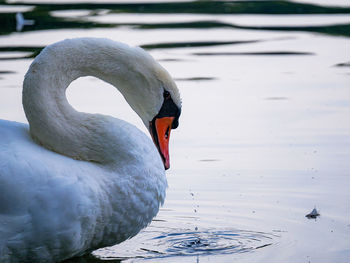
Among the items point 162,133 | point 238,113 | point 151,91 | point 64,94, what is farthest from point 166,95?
point 238,113

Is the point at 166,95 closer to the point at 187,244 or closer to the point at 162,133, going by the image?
the point at 162,133

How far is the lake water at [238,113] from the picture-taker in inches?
214

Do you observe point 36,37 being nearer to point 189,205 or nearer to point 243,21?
point 243,21

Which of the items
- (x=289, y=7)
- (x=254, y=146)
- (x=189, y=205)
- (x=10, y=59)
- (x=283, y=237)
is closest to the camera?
(x=283, y=237)

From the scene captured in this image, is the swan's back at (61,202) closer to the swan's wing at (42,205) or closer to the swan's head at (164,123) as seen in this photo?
the swan's wing at (42,205)

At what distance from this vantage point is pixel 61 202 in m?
4.55

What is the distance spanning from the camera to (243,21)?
14.3 meters

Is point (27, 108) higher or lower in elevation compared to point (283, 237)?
higher

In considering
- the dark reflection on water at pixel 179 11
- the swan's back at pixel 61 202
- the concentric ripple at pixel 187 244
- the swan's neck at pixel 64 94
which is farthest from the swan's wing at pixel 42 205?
the dark reflection on water at pixel 179 11

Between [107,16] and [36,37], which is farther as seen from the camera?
[107,16]

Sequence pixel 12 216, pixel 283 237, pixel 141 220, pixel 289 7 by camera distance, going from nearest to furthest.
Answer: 1. pixel 12 216
2. pixel 141 220
3. pixel 283 237
4. pixel 289 7

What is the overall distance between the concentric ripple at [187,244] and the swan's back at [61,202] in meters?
0.35

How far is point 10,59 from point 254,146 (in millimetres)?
4805

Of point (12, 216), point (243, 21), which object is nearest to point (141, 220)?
point (12, 216)
